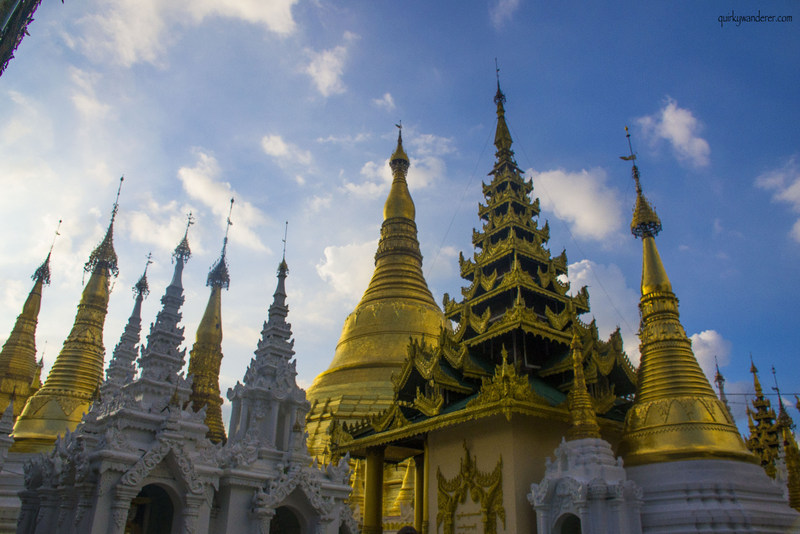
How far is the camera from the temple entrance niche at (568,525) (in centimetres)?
1193

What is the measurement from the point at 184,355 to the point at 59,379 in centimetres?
1066

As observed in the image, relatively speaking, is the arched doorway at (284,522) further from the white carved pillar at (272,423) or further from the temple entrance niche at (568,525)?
the temple entrance niche at (568,525)

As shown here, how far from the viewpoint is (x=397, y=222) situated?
1212 inches

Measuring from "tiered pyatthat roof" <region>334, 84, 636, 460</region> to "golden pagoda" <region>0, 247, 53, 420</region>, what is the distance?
56.1 feet

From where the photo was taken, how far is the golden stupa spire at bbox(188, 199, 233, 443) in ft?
89.4

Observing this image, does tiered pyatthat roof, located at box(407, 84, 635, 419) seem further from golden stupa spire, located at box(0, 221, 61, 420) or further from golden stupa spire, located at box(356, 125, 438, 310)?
golden stupa spire, located at box(0, 221, 61, 420)

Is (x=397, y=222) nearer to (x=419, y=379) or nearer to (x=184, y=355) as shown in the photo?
(x=419, y=379)

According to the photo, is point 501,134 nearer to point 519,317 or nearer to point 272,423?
point 519,317

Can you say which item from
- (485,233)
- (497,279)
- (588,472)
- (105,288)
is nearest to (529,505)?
(588,472)

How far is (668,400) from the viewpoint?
13.3m

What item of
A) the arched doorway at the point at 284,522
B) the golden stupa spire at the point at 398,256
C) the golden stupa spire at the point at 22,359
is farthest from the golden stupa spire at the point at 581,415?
the golden stupa spire at the point at 22,359

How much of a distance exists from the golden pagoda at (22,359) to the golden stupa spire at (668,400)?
77.4 ft

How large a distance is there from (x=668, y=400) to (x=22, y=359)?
26.1 m

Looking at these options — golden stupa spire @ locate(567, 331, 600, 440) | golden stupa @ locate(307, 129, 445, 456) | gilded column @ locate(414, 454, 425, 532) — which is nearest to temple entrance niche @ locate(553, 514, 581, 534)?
golden stupa spire @ locate(567, 331, 600, 440)
